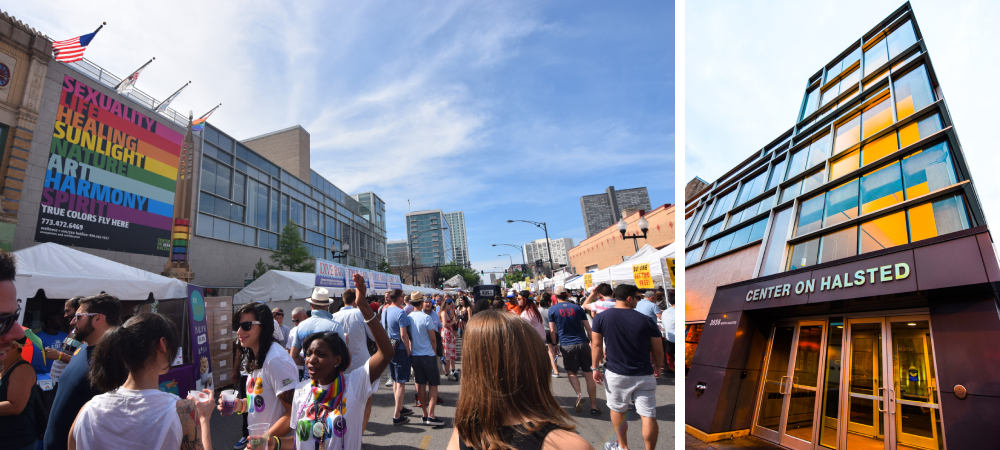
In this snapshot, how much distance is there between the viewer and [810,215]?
2.19m

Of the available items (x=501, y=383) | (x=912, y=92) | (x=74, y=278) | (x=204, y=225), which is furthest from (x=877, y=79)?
(x=204, y=225)

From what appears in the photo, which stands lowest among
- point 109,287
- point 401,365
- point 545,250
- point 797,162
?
point 401,365

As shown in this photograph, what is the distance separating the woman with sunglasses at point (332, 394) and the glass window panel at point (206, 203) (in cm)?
2421

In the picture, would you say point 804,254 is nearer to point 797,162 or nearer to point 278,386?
point 797,162

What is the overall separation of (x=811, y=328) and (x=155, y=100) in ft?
84.7

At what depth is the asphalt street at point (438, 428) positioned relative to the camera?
5023 mm

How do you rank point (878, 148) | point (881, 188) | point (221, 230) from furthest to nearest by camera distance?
point (221, 230) → point (878, 148) → point (881, 188)

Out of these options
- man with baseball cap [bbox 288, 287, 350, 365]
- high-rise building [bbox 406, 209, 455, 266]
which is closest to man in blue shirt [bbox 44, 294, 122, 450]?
man with baseball cap [bbox 288, 287, 350, 365]

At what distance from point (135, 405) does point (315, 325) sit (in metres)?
2.97

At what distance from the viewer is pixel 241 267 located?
82.9 ft

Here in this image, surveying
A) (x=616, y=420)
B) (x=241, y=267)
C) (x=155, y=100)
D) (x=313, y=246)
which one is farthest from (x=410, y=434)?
(x=313, y=246)

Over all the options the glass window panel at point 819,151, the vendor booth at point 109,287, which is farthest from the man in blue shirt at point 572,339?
the vendor booth at point 109,287

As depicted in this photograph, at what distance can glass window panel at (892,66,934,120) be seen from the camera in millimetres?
1860

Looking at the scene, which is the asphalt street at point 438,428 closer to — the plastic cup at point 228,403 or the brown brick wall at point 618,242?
the plastic cup at point 228,403
